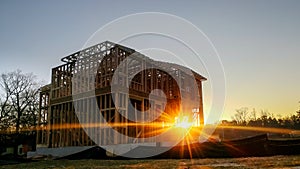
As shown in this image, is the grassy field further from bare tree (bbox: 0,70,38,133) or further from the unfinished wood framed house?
bare tree (bbox: 0,70,38,133)

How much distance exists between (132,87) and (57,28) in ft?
24.0

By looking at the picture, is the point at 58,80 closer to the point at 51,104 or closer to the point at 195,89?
the point at 51,104

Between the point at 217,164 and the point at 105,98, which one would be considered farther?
the point at 105,98

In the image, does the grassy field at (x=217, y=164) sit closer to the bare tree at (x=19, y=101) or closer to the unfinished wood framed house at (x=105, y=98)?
the unfinished wood framed house at (x=105, y=98)

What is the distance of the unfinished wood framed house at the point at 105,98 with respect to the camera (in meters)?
19.2

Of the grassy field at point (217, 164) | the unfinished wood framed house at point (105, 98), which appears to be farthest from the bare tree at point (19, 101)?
the grassy field at point (217, 164)

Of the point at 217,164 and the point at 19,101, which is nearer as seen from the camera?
the point at 217,164

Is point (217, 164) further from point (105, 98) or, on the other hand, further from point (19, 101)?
point (19, 101)

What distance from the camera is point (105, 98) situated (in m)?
19.3

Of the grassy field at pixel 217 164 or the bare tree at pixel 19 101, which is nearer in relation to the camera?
the grassy field at pixel 217 164

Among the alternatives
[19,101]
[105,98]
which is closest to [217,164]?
[105,98]

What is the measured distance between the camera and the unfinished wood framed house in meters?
19.2

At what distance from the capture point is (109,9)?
14.1 metres

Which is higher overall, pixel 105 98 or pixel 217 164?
pixel 105 98
